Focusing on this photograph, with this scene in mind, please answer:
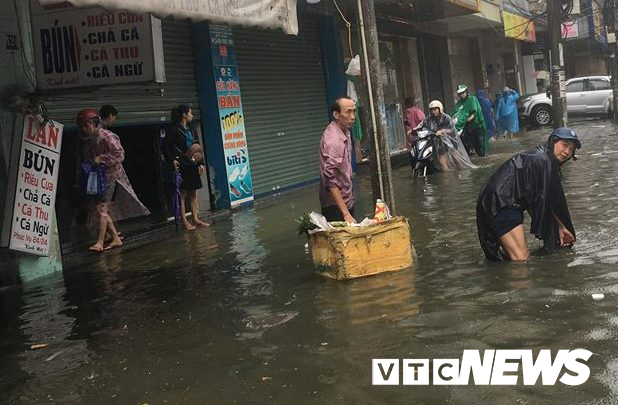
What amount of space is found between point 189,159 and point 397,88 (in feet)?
41.0

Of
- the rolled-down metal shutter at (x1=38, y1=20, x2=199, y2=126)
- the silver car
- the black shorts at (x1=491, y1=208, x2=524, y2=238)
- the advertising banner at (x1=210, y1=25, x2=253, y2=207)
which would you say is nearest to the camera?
the black shorts at (x1=491, y1=208, x2=524, y2=238)

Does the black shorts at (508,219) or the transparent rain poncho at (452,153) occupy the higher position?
Result: the transparent rain poncho at (452,153)

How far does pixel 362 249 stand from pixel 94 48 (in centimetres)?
332

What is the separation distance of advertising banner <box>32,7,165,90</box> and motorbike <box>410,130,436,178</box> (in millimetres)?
7643

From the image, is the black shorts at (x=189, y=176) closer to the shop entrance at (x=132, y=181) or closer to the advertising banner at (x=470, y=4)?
the shop entrance at (x=132, y=181)

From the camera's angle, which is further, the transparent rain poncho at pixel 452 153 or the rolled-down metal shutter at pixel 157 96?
the transparent rain poncho at pixel 452 153

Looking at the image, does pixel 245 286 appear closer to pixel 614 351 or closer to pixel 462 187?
pixel 614 351

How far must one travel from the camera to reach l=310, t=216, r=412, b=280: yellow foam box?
571cm

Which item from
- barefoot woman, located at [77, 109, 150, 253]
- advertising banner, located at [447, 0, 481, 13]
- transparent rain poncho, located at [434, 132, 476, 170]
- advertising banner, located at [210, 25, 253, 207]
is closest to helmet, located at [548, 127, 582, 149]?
barefoot woman, located at [77, 109, 150, 253]

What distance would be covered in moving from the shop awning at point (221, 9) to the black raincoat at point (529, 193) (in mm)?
2429

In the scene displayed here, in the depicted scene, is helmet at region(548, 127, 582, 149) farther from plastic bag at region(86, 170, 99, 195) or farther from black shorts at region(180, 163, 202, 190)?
black shorts at region(180, 163, 202, 190)

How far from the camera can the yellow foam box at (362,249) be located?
5.71 meters

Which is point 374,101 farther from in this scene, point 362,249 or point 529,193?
point 529,193

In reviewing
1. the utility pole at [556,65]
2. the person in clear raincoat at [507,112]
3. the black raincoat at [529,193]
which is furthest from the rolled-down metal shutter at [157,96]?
the person in clear raincoat at [507,112]
